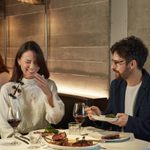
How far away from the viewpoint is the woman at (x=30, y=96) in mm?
2795

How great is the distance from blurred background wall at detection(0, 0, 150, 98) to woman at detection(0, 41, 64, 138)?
1.23 metres

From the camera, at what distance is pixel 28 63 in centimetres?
288

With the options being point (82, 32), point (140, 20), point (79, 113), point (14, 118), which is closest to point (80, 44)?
point (82, 32)

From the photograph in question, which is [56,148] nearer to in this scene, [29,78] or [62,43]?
[29,78]

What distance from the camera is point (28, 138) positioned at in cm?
223

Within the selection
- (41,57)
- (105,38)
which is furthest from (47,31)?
(41,57)

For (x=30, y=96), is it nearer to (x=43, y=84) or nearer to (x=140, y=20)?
(x=43, y=84)

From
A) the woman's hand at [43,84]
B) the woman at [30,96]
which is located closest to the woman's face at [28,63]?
the woman at [30,96]

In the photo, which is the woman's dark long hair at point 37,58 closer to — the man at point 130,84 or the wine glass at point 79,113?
the man at point 130,84

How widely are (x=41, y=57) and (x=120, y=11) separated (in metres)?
1.34

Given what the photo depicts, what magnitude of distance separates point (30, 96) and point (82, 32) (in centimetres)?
181

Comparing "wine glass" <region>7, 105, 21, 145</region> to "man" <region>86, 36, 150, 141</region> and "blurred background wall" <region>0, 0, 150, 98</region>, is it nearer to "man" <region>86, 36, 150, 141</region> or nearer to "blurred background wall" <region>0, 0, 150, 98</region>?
"man" <region>86, 36, 150, 141</region>

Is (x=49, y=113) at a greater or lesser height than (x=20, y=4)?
lesser

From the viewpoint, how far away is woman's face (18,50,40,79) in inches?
113
